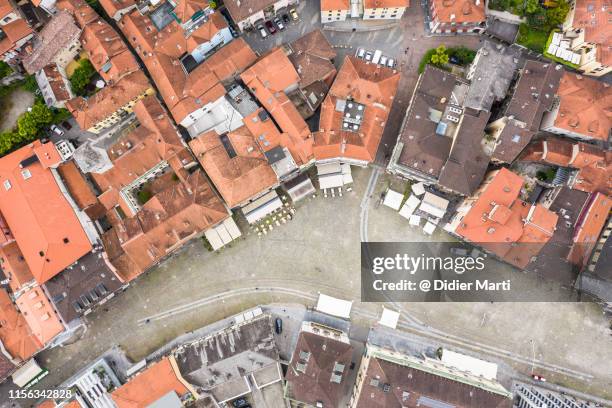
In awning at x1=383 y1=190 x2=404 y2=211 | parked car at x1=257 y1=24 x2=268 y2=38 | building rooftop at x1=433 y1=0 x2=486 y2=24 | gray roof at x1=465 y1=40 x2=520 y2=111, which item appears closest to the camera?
gray roof at x1=465 y1=40 x2=520 y2=111

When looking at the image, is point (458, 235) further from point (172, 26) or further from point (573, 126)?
point (172, 26)

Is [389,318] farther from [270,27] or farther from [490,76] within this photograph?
[270,27]

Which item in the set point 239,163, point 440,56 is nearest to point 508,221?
point 440,56

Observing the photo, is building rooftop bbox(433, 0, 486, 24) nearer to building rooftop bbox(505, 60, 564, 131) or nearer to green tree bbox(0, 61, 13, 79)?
building rooftop bbox(505, 60, 564, 131)

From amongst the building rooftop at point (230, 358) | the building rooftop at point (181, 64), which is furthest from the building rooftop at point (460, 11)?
the building rooftop at point (230, 358)

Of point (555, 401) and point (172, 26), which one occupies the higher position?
point (172, 26)

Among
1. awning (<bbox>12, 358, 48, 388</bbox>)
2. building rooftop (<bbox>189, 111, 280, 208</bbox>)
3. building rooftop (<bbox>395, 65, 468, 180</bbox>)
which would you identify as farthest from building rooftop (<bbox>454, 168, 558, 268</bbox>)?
awning (<bbox>12, 358, 48, 388</bbox>)

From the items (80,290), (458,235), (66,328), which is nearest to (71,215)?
(80,290)
